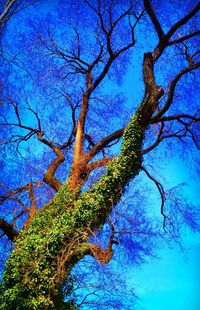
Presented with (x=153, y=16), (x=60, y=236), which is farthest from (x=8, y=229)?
(x=153, y=16)

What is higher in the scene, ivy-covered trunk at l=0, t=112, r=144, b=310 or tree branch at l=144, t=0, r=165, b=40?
tree branch at l=144, t=0, r=165, b=40

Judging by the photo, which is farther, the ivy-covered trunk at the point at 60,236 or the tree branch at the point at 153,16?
the tree branch at the point at 153,16

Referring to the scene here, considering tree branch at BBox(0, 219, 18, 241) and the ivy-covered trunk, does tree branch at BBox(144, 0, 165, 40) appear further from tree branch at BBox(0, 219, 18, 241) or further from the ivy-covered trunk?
tree branch at BBox(0, 219, 18, 241)

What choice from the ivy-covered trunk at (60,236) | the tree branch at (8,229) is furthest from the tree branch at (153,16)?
the tree branch at (8,229)

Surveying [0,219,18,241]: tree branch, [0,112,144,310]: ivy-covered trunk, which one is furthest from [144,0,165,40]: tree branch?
[0,219,18,241]: tree branch

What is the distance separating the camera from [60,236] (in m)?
8.34

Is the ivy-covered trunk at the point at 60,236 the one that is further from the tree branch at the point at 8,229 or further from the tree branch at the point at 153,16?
the tree branch at the point at 153,16

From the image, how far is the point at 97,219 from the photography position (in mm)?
8883

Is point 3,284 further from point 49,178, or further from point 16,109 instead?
point 16,109

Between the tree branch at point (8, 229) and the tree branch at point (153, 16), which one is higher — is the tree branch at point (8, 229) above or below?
below

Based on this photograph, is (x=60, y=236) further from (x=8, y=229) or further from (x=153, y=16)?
(x=153, y=16)

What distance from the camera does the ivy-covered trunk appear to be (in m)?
7.82

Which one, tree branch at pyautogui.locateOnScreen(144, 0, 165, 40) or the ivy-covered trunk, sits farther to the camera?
tree branch at pyautogui.locateOnScreen(144, 0, 165, 40)

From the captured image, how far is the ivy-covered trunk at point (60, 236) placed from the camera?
25.7 feet
